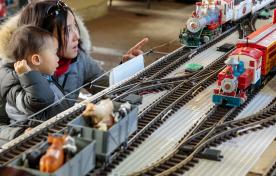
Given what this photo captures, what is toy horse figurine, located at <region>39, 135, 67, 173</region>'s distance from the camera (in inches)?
84.2

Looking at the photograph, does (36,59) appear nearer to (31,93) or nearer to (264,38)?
(31,93)

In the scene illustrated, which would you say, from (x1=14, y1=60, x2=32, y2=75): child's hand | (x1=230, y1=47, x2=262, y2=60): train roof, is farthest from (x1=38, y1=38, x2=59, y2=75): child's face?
(x1=230, y1=47, x2=262, y2=60): train roof

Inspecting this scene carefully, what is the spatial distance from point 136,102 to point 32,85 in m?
0.70

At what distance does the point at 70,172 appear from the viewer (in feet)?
7.35

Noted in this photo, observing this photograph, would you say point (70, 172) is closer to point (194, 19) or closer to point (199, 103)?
point (199, 103)

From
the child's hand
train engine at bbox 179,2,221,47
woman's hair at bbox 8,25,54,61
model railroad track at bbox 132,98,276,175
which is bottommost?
model railroad track at bbox 132,98,276,175

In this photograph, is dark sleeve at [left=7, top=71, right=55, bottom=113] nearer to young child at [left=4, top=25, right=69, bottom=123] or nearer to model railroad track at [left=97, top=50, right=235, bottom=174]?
young child at [left=4, top=25, right=69, bottom=123]

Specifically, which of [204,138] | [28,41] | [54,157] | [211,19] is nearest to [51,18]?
[28,41]

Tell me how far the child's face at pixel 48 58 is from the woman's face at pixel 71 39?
250 millimetres

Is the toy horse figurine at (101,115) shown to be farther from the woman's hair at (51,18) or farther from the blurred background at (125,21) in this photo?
the blurred background at (125,21)

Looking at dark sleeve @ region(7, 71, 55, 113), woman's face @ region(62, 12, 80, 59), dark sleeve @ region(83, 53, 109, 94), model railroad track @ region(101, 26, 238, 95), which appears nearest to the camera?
dark sleeve @ region(7, 71, 55, 113)

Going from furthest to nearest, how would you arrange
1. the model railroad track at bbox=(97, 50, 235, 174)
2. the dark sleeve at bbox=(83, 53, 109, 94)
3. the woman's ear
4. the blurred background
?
the blurred background
the dark sleeve at bbox=(83, 53, 109, 94)
the woman's ear
the model railroad track at bbox=(97, 50, 235, 174)

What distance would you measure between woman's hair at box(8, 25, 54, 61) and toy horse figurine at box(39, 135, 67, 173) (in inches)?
48.6

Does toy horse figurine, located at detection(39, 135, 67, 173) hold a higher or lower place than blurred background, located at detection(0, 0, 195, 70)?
higher
